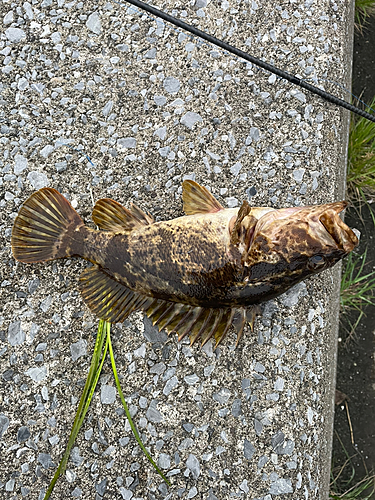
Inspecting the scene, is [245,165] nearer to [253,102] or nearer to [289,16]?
[253,102]

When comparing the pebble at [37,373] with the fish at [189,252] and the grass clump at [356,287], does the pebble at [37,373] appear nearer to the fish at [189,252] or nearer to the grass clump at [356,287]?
the fish at [189,252]

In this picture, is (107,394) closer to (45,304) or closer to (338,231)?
(45,304)

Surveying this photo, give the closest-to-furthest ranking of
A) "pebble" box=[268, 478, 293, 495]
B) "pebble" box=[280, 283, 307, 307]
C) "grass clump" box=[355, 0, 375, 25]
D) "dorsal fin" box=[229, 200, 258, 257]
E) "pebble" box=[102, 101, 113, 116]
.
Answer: "dorsal fin" box=[229, 200, 258, 257], "pebble" box=[268, 478, 293, 495], "pebble" box=[280, 283, 307, 307], "pebble" box=[102, 101, 113, 116], "grass clump" box=[355, 0, 375, 25]

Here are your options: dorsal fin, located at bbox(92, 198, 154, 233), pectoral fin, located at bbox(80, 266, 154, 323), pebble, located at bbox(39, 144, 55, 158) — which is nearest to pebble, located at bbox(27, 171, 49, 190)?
pebble, located at bbox(39, 144, 55, 158)

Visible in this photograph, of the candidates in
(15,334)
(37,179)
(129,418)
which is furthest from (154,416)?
(37,179)

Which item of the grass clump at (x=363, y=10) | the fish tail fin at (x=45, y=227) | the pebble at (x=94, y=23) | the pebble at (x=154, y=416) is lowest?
the pebble at (x=154, y=416)

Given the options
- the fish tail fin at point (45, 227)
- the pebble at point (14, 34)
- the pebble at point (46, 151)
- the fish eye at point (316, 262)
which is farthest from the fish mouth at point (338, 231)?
the pebble at point (14, 34)

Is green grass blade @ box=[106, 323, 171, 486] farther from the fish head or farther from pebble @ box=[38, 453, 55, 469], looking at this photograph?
the fish head
